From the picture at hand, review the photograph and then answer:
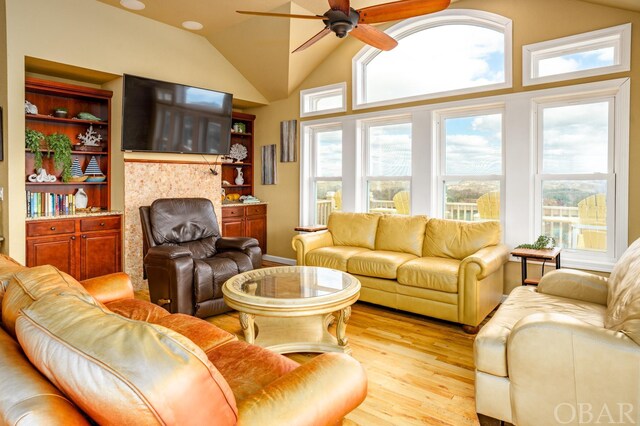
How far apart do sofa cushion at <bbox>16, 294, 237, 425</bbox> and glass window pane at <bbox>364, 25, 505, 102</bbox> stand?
Result: 167 inches

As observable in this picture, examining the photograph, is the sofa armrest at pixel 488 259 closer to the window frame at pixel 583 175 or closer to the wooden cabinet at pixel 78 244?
Answer: the window frame at pixel 583 175

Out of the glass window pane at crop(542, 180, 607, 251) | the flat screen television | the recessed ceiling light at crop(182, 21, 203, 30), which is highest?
the recessed ceiling light at crop(182, 21, 203, 30)

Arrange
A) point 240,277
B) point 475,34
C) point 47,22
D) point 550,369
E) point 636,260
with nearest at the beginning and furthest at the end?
1. point 550,369
2. point 636,260
3. point 240,277
4. point 47,22
5. point 475,34

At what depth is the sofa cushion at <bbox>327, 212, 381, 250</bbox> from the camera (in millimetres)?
4547

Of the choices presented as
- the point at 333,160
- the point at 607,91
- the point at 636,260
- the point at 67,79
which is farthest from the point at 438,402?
the point at 67,79

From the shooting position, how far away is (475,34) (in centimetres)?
434

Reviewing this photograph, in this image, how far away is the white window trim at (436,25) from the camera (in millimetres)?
4039

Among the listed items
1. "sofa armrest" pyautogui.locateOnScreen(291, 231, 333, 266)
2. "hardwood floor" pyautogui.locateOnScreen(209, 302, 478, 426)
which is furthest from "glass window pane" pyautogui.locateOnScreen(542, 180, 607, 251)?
"sofa armrest" pyautogui.locateOnScreen(291, 231, 333, 266)

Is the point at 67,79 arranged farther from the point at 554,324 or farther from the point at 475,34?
the point at 554,324

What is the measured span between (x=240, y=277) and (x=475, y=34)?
3641 millimetres

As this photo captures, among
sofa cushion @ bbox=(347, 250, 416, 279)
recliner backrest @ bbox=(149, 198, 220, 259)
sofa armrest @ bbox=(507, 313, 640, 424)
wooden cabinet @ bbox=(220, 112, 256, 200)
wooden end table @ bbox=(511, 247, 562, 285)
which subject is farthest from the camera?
wooden cabinet @ bbox=(220, 112, 256, 200)

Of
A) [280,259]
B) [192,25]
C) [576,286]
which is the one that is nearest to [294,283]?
[576,286]

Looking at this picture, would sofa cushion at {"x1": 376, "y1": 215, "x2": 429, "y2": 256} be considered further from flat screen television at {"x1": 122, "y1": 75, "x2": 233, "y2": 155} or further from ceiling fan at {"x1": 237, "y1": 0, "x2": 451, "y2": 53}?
flat screen television at {"x1": 122, "y1": 75, "x2": 233, "y2": 155}

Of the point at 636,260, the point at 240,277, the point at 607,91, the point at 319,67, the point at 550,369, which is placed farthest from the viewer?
the point at 319,67
